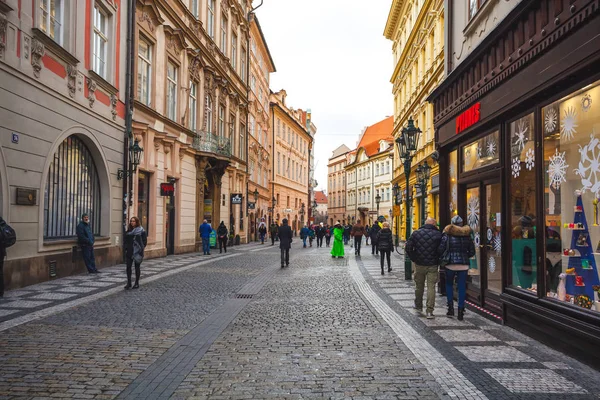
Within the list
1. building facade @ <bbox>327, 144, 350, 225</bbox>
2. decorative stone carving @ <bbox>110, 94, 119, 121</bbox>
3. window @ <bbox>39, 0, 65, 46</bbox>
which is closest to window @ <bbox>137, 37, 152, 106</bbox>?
decorative stone carving @ <bbox>110, 94, 119, 121</bbox>

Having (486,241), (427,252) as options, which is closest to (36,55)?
(427,252)

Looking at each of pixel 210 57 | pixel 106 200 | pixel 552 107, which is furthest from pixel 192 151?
pixel 552 107

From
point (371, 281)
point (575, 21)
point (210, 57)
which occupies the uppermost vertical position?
point (210, 57)

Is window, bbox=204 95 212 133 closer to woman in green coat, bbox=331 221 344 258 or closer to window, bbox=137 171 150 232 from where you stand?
window, bbox=137 171 150 232

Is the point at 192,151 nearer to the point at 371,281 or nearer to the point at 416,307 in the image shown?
the point at 371,281

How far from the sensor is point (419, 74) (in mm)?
31953

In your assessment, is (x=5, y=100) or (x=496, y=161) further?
(x=5, y=100)

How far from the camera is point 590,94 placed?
6.18 metres

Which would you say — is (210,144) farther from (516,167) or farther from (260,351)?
(260,351)

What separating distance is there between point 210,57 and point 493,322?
23518 mm

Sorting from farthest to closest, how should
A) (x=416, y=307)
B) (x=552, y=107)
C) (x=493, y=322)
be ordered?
(x=416, y=307) → (x=493, y=322) → (x=552, y=107)

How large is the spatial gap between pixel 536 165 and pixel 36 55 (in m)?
11.0

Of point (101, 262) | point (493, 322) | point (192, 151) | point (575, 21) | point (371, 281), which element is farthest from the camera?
point (192, 151)

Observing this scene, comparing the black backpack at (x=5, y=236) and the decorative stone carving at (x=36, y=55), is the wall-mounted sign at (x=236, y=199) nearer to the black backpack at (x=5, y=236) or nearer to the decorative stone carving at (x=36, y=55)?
the decorative stone carving at (x=36, y=55)
